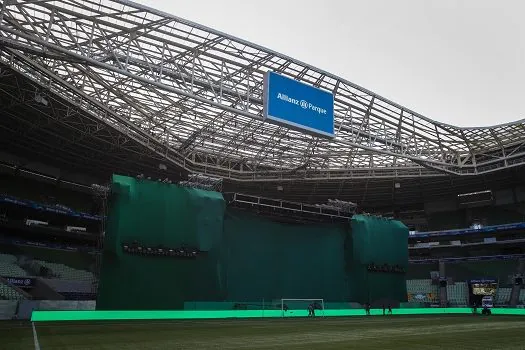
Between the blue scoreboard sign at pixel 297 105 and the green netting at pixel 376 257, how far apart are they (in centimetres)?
2711

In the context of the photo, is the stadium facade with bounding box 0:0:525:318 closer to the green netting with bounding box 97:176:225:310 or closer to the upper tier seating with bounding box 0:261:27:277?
the upper tier seating with bounding box 0:261:27:277

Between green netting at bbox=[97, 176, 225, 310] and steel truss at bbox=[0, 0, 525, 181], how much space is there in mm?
6160

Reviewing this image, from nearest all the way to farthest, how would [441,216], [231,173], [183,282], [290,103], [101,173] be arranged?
[290,103], [183,282], [231,173], [101,173], [441,216]

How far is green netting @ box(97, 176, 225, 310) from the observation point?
110 feet

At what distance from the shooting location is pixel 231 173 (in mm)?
51312

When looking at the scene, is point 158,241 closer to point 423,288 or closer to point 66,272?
point 66,272

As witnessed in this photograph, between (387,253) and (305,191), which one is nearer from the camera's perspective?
(387,253)

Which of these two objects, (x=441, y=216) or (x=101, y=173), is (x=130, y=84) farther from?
(x=441, y=216)

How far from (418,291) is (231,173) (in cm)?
3428

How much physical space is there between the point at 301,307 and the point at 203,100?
25.3m

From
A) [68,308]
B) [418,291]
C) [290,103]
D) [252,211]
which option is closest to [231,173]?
[252,211]

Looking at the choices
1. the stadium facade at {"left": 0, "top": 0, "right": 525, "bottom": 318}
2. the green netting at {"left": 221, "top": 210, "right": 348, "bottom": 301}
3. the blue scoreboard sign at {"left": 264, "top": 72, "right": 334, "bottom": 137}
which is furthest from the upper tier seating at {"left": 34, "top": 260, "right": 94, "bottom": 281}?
the blue scoreboard sign at {"left": 264, "top": 72, "right": 334, "bottom": 137}

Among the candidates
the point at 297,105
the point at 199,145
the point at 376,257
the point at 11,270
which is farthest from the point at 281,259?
the point at 11,270

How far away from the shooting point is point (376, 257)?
162 feet
